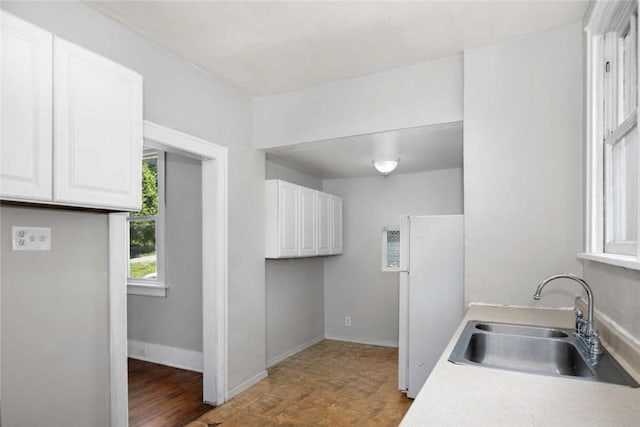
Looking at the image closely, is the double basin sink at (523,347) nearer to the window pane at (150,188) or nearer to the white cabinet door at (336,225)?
the white cabinet door at (336,225)

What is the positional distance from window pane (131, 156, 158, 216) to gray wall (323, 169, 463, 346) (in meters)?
2.23

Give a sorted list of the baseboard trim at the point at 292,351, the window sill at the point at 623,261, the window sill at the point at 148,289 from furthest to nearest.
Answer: the baseboard trim at the point at 292,351 < the window sill at the point at 148,289 < the window sill at the point at 623,261

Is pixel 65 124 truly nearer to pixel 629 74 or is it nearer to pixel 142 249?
pixel 629 74

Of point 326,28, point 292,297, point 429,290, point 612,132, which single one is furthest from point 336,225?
point 612,132

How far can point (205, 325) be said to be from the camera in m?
3.19

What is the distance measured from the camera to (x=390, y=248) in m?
5.18

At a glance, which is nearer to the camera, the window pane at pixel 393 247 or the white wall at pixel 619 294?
the white wall at pixel 619 294

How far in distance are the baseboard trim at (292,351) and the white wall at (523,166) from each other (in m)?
2.44

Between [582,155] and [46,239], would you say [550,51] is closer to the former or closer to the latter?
[582,155]

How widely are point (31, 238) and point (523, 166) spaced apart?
278 centimetres

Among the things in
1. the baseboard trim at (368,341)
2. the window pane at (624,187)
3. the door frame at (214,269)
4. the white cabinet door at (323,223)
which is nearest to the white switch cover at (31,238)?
the door frame at (214,269)

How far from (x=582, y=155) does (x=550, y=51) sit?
2.24 feet

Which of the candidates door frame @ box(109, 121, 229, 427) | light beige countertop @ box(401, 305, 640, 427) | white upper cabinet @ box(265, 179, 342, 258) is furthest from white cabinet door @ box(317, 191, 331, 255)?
light beige countertop @ box(401, 305, 640, 427)

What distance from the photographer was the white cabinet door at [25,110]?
1.50m
